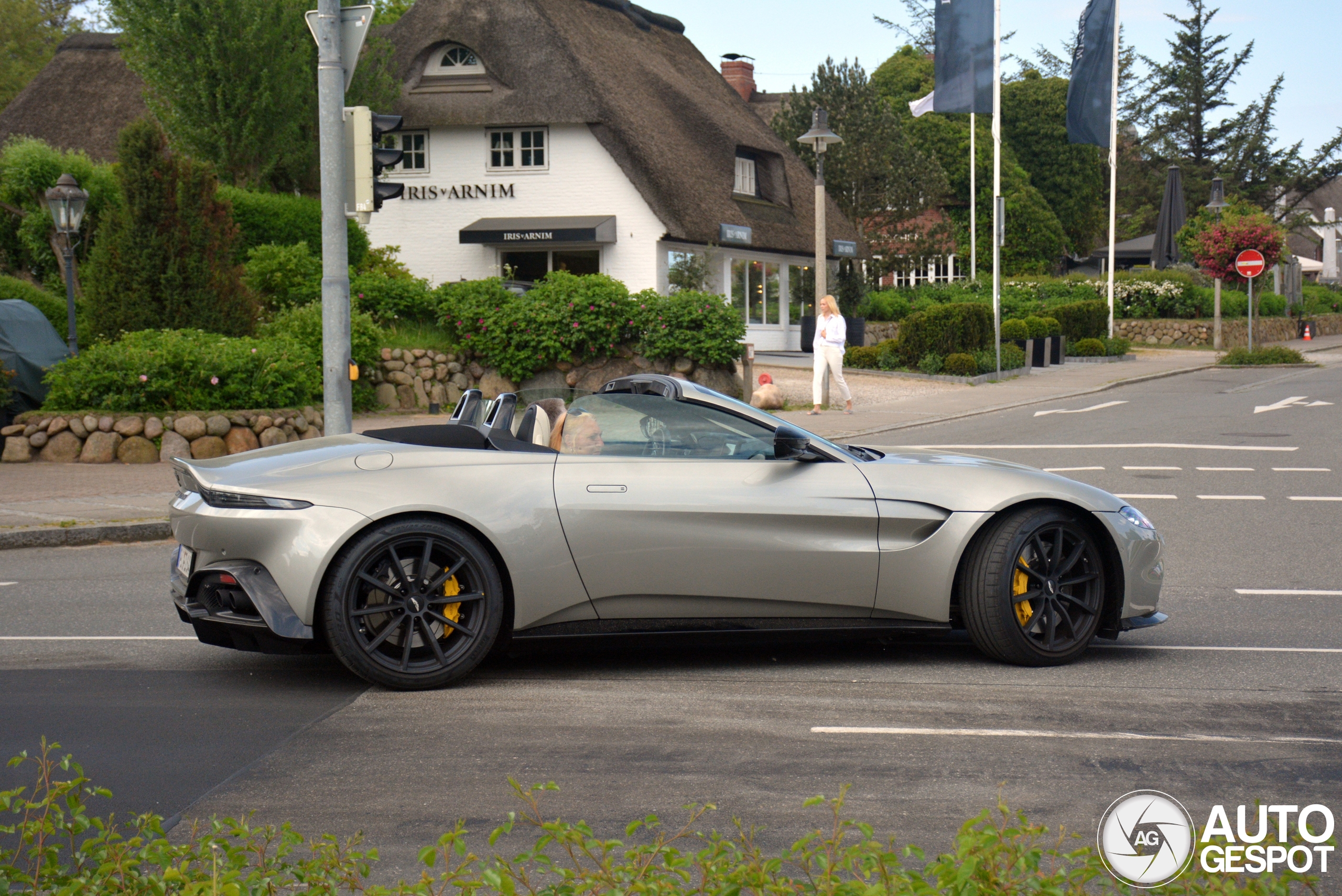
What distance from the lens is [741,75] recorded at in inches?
2173

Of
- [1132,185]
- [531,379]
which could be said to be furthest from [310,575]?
[1132,185]

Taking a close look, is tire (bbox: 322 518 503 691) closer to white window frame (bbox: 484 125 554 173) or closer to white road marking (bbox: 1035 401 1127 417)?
white road marking (bbox: 1035 401 1127 417)

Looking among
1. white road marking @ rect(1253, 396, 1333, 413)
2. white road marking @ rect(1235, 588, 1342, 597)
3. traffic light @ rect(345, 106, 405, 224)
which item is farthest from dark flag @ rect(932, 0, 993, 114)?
white road marking @ rect(1235, 588, 1342, 597)

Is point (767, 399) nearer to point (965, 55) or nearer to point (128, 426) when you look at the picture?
point (128, 426)

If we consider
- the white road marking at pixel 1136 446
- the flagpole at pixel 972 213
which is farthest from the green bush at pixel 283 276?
the flagpole at pixel 972 213

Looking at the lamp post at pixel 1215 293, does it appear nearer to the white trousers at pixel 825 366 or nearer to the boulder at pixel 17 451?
the white trousers at pixel 825 366

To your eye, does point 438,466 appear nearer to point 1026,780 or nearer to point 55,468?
point 1026,780

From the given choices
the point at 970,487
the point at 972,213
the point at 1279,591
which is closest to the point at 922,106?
the point at 972,213

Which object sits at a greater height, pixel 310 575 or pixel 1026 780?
pixel 310 575

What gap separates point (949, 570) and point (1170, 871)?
2949 millimetres

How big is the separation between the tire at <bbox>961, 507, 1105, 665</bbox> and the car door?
500 millimetres

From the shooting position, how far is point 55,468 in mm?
14000

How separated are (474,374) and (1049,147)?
166 ft

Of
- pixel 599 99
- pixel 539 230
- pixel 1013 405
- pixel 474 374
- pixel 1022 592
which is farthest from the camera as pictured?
pixel 539 230
